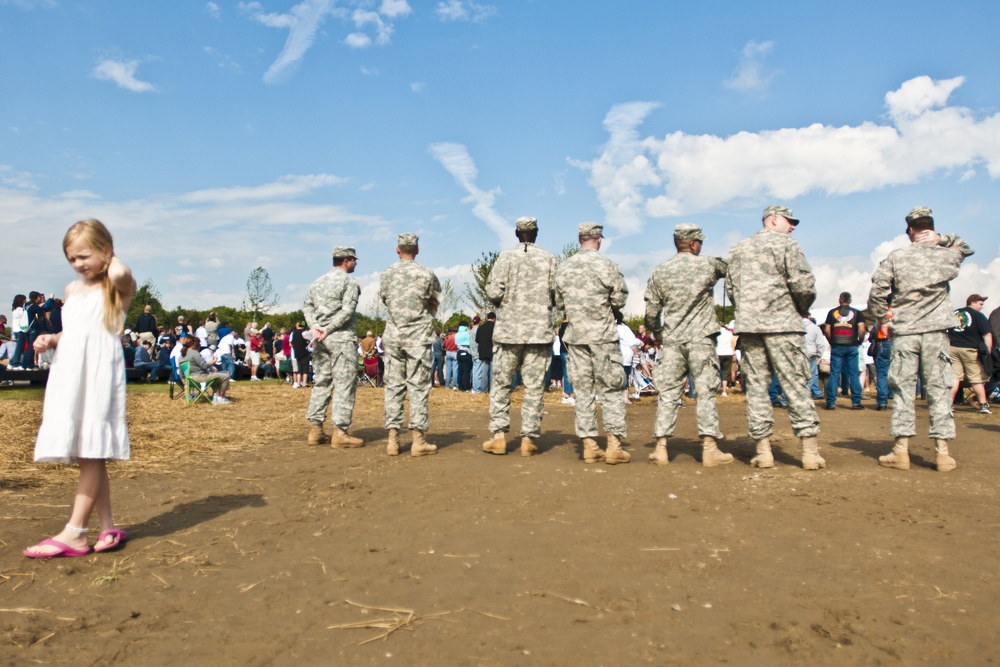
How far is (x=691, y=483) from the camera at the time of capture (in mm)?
6305

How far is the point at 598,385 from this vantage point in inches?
295

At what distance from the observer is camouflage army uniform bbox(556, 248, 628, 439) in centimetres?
738

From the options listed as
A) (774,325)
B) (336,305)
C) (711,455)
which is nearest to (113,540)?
(336,305)

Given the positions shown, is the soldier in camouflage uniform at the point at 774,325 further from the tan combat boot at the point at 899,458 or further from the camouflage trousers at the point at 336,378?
the camouflage trousers at the point at 336,378

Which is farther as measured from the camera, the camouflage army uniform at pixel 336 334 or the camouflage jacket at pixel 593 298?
the camouflage army uniform at pixel 336 334

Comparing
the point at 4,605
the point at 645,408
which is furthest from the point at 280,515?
the point at 645,408

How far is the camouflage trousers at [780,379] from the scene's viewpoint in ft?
22.5

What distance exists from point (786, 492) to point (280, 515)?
391 cm

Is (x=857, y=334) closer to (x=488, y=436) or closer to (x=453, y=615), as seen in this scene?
(x=488, y=436)

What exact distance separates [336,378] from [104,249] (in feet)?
14.2

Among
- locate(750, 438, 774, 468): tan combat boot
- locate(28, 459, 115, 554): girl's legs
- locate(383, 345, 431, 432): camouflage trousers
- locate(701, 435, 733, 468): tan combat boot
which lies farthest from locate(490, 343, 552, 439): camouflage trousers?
locate(28, 459, 115, 554): girl's legs

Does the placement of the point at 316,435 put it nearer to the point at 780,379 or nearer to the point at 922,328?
the point at 780,379

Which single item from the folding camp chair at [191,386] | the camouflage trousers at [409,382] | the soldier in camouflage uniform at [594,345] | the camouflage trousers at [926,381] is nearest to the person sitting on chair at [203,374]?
the folding camp chair at [191,386]

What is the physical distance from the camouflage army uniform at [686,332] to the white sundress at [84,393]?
4.69m
